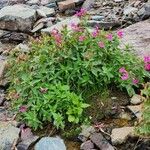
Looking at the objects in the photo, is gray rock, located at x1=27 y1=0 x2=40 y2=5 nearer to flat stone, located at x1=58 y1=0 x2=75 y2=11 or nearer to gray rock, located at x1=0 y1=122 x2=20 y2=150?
flat stone, located at x1=58 y1=0 x2=75 y2=11

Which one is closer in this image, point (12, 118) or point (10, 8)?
point (12, 118)

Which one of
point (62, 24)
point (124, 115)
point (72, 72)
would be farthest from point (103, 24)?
point (124, 115)

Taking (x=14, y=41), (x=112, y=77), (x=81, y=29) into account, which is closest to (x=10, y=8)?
(x=14, y=41)

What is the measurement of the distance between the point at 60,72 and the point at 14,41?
281 cm

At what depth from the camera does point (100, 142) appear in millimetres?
5090

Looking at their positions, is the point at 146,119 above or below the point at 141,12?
above

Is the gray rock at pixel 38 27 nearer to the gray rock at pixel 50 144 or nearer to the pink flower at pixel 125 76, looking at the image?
the pink flower at pixel 125 76

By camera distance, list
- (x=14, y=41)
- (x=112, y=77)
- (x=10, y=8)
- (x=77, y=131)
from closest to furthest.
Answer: (x=77, y=131), (x=112, y=77), (x=14, y=41), (x=10, y=8)

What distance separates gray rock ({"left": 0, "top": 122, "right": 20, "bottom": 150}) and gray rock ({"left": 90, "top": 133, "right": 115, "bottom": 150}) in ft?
2.96

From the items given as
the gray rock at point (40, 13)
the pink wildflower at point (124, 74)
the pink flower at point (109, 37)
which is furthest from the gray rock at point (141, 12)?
the pink wildflower at point (124, 74)

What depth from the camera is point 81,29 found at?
5953mm

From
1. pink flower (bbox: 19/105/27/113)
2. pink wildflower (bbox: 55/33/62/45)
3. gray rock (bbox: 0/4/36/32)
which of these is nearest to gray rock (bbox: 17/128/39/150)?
pink flower (bbox: 19/105/27/113)

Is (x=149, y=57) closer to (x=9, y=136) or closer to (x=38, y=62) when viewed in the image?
(x=38, y=62)

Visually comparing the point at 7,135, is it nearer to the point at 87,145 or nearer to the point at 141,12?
the point at 87,145
